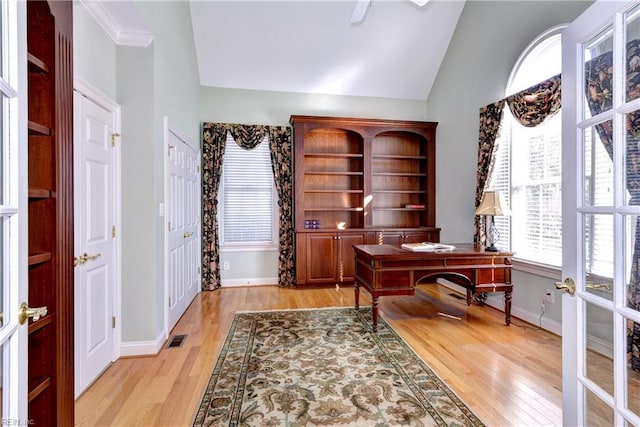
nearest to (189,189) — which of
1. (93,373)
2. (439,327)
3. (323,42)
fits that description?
(93,373)

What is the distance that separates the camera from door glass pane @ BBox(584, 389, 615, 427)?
3.53ft

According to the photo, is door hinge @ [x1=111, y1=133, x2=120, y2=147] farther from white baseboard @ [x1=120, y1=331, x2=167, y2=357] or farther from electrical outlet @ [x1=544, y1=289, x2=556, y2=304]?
electrical outlet @ [x1=544, y1=289, x2=556, y2=304]

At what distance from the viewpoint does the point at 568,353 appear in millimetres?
1255

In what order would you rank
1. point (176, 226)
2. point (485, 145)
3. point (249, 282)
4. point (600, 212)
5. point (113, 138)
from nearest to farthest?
point (600, 212) → point (113, 138) → point (176, 226) → point (485, 145) → point (249, 282)

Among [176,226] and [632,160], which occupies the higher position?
[632,160]

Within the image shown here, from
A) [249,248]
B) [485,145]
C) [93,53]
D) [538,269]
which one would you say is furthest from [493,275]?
[93,53]

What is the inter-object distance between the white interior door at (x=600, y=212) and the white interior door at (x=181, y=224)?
2842mm

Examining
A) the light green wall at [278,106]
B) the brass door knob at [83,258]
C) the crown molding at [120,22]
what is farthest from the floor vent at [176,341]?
the light green wall at [278,106]

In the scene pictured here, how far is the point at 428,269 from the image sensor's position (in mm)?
2914

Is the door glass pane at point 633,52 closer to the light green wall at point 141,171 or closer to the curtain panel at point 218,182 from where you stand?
the light green wall at point 141,171

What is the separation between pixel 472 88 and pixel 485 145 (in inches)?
35.6

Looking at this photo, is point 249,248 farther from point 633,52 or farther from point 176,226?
point 633,52

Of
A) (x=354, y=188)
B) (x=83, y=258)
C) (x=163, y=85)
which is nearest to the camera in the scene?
(x=83, y=258)

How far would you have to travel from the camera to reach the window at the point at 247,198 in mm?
4633
